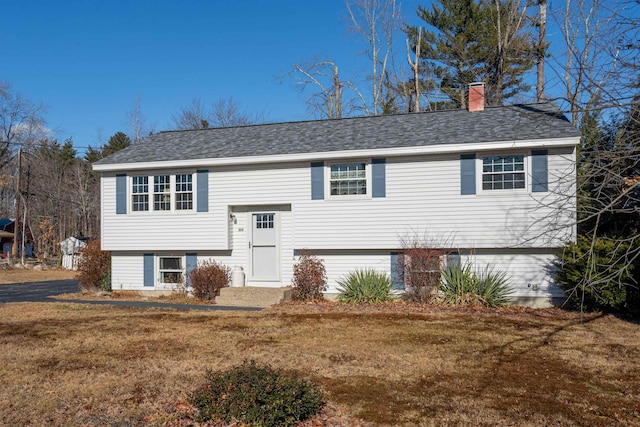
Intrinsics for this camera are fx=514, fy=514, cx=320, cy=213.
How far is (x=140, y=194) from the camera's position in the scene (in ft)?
50.6

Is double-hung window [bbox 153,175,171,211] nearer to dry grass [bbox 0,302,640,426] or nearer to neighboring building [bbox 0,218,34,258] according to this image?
dry grass [bbox 0,302,640,426]

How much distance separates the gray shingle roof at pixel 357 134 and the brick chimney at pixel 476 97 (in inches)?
11.7

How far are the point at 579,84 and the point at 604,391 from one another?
4.16 meters

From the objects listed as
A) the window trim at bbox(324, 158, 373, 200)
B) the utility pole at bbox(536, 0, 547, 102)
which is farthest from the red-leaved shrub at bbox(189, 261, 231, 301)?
the utility pole at bbox(536, 0, 547, 102)

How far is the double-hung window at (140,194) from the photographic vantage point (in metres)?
15.4

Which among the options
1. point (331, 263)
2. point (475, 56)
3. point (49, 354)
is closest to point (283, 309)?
point (331, 263)

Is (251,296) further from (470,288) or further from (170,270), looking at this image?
(470,288)

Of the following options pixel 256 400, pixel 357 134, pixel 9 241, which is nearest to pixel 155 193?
pixel 357 134

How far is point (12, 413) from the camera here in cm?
531

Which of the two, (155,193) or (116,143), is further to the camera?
(116,143)

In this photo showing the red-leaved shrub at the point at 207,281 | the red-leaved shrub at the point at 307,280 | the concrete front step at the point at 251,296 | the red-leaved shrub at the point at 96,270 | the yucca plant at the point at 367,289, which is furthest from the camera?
the red-leaved shrub at the point at 96,270

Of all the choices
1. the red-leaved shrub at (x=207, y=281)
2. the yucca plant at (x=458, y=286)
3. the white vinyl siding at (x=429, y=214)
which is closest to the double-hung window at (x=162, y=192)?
the red-leaved shrub at (x=207, y=281)

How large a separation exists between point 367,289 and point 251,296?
10.0 ft

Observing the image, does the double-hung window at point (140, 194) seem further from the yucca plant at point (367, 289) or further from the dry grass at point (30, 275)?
the dry grass at point (30, 275)
